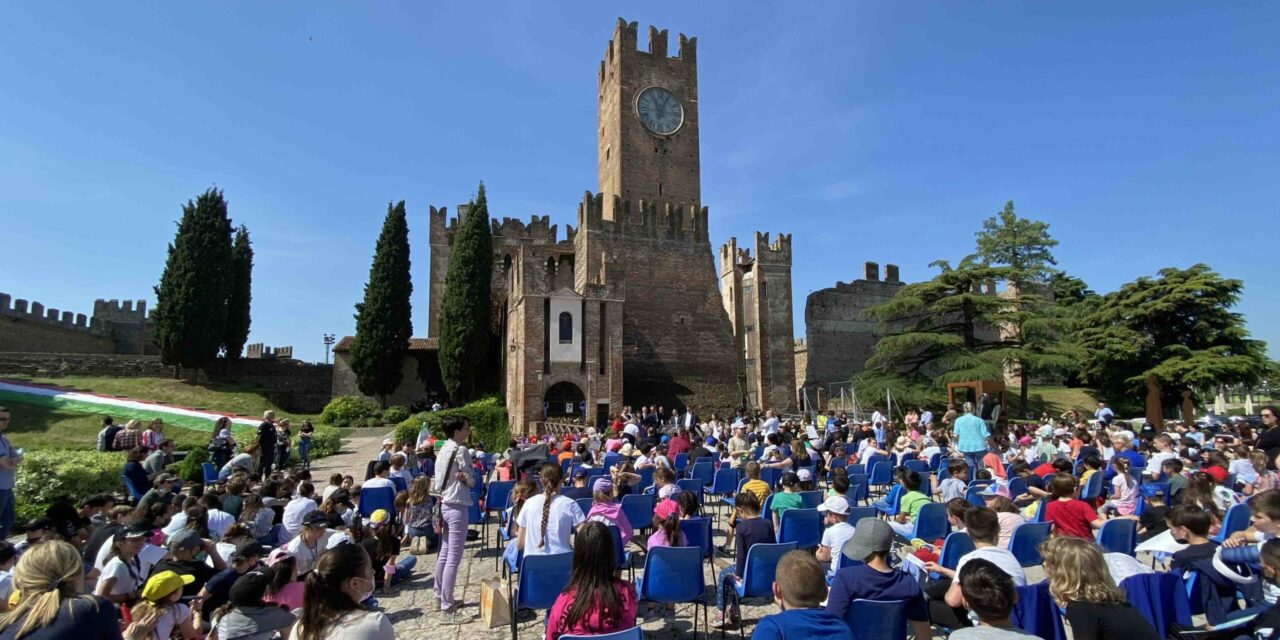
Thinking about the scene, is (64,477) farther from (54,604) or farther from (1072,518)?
(1072,518)

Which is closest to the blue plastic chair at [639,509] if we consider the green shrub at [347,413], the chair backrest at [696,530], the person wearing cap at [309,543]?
the chair backrest at [696,530]

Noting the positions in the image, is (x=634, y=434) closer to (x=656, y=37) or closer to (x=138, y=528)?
(x=138, y=528)

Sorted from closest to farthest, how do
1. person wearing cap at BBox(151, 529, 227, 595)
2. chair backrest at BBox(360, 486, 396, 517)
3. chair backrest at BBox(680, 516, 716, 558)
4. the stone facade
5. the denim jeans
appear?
person wearing cap at BBox(151, 529, 227, 595) → the denim jeans → chair backrest at BBox(680, 516, 716, 558) → chair backrest at BBox(360, 486, 396, 517) → the stone facade

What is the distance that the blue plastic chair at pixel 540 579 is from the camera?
4938 mm

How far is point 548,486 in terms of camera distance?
221 inches

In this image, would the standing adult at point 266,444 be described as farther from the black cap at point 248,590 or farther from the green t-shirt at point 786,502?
the green t-shirt at point 786,502

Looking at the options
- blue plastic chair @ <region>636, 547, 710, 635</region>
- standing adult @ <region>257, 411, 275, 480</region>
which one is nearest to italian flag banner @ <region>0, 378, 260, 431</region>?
standing adult @ <region>257, 411, 275, 480</region>

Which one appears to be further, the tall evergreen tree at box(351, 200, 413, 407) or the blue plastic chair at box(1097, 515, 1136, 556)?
the tall evergreen tree at box(351, 200, 413, 407)

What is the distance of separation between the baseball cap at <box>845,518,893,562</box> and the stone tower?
26739mm

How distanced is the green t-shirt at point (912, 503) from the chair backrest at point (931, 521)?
0.09 metres

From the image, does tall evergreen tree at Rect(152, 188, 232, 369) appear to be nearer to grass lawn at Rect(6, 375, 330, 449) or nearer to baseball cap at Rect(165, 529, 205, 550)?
grass lawn at Rect(6, 375, 330, 449)

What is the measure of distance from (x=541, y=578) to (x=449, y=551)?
163 cm

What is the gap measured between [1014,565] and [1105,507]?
4.85 m

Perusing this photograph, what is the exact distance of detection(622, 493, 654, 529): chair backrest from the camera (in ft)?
25.6
